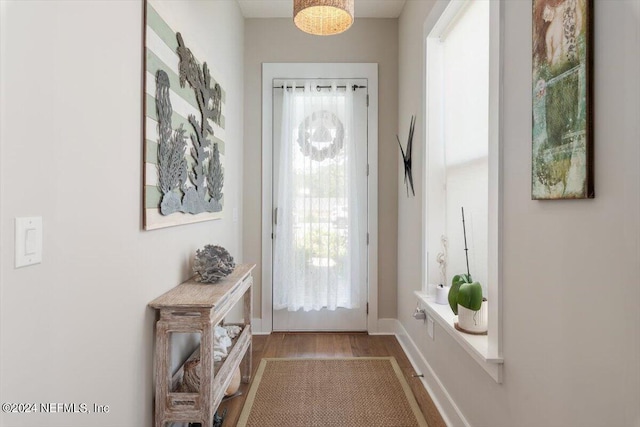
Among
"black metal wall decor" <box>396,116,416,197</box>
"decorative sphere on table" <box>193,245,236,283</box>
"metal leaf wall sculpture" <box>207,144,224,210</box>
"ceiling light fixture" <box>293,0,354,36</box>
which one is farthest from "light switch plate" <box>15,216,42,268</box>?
"black metal wall decor" <box>396,116,416,197</box>

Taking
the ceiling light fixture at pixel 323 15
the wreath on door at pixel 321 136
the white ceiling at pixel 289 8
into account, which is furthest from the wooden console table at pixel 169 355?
the white ceiling at pixel 289 8

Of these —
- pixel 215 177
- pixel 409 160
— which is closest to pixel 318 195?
pixel 409 160

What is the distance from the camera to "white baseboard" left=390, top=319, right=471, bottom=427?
5.36ft

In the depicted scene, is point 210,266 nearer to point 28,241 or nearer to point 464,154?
point 28,241

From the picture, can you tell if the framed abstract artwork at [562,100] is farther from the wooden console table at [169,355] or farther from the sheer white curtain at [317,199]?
the sheer white curtain at [317,199]

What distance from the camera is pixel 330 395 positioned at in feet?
6.59

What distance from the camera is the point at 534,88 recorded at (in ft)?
3.31

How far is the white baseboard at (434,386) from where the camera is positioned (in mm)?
1635

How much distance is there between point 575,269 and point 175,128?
5.19 feet

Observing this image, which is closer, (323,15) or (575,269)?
(575,269)

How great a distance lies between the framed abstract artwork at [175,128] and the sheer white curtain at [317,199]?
3.16 ft

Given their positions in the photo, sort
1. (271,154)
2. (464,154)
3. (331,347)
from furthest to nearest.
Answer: (271,154) < (331,347) < (464,154)

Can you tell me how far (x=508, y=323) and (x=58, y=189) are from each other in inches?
57.6

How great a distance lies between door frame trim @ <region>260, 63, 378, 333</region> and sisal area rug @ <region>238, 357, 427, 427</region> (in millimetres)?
640
